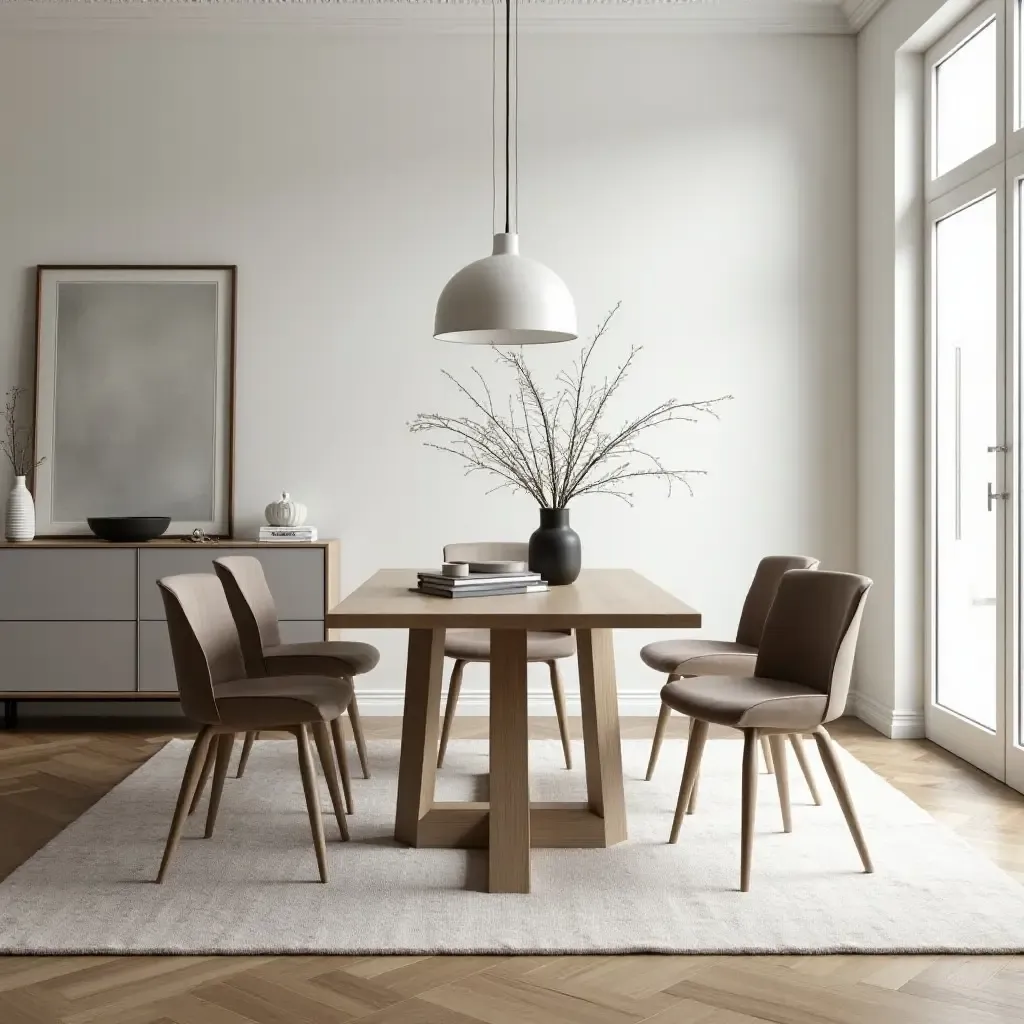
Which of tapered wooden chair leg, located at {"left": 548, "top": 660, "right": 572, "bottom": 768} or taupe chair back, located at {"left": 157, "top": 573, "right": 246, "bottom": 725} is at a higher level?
taupe chair back, located at {"left": 157, "top": 573, "right": 246, "bottom": 725}

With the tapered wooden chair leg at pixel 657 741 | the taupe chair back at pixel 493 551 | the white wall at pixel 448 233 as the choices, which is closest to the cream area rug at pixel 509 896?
the tapered wooden chair leg at pixel 657 741

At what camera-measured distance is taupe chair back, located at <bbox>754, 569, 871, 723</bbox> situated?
9.56 ft

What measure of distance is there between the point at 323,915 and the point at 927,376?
3487 mm

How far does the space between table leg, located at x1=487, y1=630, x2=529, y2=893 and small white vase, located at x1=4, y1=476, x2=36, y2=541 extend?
2964 mm

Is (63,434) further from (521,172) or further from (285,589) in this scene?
(521,172)

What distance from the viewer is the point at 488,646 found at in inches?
154

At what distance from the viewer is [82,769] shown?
4.16 meters

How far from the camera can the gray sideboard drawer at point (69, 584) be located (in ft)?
15.6

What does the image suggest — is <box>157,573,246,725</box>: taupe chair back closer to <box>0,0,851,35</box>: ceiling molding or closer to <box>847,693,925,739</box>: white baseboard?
<box>847,693,925,739</box>: white baseboard

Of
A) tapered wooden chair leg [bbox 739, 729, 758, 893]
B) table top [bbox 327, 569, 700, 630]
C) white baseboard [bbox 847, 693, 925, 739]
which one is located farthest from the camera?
white baseboard [bbox 847, 693, 925, 739]

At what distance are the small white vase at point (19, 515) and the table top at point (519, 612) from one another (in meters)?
2.45

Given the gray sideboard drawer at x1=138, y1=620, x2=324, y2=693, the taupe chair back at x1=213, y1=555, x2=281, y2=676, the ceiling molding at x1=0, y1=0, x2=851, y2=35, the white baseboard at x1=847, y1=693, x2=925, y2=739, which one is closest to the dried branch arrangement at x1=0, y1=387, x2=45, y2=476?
the gray sideboard drawer at x1=138, y1=620, x2=324, y2=693

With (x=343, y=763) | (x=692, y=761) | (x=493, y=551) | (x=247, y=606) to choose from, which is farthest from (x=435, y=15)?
(x=692, y=761)

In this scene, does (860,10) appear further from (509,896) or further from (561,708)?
(509,896)
